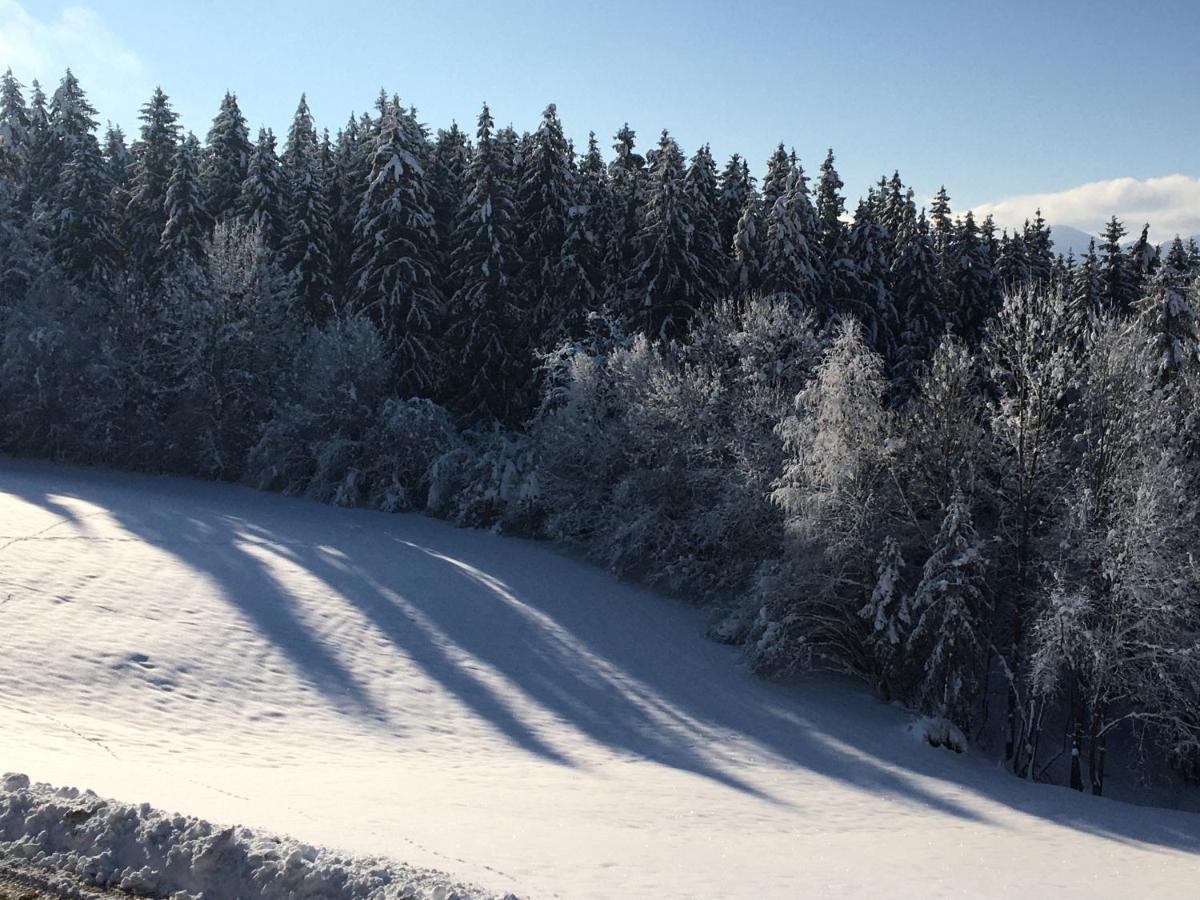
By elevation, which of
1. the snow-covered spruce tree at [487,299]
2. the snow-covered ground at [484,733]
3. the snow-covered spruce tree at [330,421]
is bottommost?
the snow-covered ground at [484,733]

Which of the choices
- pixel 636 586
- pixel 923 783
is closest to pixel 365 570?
pixel 636 586

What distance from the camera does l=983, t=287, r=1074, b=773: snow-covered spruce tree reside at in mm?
20344

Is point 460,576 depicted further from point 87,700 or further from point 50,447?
point 50,447

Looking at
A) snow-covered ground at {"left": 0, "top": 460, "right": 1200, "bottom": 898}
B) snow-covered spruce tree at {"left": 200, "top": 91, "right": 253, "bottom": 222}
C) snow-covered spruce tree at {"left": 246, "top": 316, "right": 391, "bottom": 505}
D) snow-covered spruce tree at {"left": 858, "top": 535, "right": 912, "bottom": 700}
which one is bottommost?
snow-covered ground at {"left": 0, "top": 460, "right": 1200, "bottom": 898}

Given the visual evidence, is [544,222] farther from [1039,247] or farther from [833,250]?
[1039,247]

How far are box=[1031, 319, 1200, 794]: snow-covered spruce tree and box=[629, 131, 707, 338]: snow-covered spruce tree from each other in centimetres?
1828

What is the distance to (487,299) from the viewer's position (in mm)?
38688

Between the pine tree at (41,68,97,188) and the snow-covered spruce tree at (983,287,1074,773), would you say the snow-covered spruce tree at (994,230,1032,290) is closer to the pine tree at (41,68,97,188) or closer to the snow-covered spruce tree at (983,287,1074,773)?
the snow-covered spruce tree at (983,287,1074,773)

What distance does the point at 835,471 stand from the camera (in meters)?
22.0

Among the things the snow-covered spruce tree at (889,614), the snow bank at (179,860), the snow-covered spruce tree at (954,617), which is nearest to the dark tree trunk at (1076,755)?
the snow-covered spruce tree at (954,617)

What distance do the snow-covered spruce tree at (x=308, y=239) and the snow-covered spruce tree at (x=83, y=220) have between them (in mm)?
8313

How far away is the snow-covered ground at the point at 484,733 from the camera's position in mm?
9930

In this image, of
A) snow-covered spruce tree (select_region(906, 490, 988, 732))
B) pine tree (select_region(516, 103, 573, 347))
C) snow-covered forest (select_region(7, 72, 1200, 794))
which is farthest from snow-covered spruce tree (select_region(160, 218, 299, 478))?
snow-covered spruce tree (select_region(906, 490, 988, 732))

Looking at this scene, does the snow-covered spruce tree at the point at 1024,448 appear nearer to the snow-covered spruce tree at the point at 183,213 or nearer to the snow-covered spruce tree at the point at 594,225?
the snow-covered spruce tree at the point at 594,225
